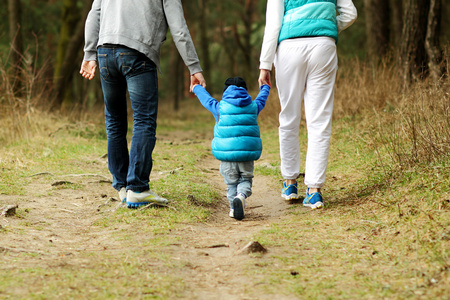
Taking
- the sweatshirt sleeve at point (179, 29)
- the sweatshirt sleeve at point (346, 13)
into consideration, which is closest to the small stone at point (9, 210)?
the sweatshirt sleeve at point (179, 29)

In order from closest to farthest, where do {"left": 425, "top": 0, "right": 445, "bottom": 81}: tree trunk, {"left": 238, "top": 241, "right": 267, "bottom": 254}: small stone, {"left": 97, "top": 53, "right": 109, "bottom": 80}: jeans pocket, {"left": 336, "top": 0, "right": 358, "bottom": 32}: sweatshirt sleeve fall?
{"left": 238, "top": 241, "right": 267, "bottom": 254}: small stone < {"left": 97, "top": 53, "right": 109, "bottom": 80}: jeans pocket < {"left": 336, "top": 0, "right": 358, "bottom": 32}: sweatshirt sleeve < {"left": 425, "top": 0, "right": 445, "bottom": 81}: tree trunk

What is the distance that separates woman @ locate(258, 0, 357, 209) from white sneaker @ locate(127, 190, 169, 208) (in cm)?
131

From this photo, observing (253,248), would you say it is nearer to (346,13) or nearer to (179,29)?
(179,29)

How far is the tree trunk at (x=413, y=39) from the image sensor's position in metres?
8.19

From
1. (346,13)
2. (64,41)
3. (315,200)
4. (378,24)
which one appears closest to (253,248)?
(315,200)

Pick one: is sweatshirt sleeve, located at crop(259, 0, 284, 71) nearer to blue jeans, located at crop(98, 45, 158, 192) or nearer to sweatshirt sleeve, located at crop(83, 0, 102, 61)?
blue jeans, located at crop(98, 45, 158, 192)

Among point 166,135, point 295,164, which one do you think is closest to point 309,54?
point 295,164

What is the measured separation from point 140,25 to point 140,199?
1433mm

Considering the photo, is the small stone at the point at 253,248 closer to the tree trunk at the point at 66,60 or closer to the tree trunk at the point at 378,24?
the tree trunk at the point at 378,24

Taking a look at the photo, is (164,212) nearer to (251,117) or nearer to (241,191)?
(241,191)

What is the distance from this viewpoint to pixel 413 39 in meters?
8.32

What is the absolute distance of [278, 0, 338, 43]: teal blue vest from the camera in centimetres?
415

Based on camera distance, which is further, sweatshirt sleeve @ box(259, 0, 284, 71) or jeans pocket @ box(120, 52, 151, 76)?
sweatshirt sleeve @ box(259, 0, 284, 71)

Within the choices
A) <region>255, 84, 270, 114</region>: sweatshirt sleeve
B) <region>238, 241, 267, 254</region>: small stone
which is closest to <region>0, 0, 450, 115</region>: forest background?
<region>255, 84, 270, 114</region>: sweatshirt sleeve
